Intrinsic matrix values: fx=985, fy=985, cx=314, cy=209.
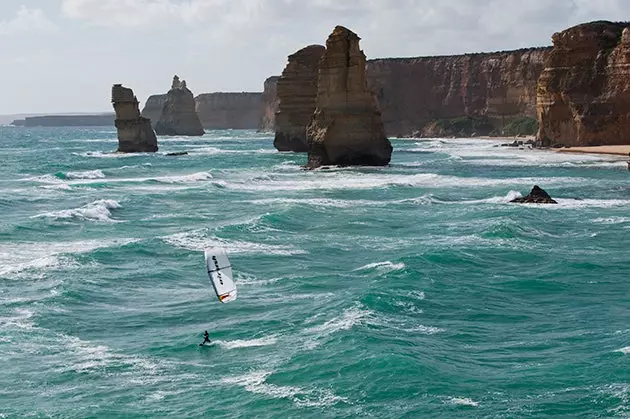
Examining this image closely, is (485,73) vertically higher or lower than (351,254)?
higher

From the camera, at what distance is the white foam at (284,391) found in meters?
16.8

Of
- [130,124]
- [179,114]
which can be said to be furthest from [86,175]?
[179,114]

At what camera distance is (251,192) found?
54344 mm

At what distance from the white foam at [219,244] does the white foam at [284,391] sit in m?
13.3

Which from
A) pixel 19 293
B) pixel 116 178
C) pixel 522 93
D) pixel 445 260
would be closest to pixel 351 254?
pixel 445 260

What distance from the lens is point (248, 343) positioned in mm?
20641

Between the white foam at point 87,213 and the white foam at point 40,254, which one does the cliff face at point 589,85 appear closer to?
the white foam at point 87,213

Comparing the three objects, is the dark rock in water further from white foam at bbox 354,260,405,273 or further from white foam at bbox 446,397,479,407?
white foam at bbox 446,397,479,407

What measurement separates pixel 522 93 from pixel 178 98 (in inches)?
2254

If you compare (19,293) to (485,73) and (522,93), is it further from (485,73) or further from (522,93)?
(485,73)

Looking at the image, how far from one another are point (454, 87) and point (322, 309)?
451 feet

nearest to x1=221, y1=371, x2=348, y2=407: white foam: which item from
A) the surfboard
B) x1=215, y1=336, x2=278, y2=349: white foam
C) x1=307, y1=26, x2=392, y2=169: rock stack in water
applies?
x1=215, y1=336, x2=278, y2=349: white foam

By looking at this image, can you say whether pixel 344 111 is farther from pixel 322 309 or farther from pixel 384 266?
pixel 322 309

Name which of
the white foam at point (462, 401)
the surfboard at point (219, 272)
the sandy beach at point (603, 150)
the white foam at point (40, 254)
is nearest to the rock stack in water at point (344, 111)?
the sandy beach at point (603, 150)
